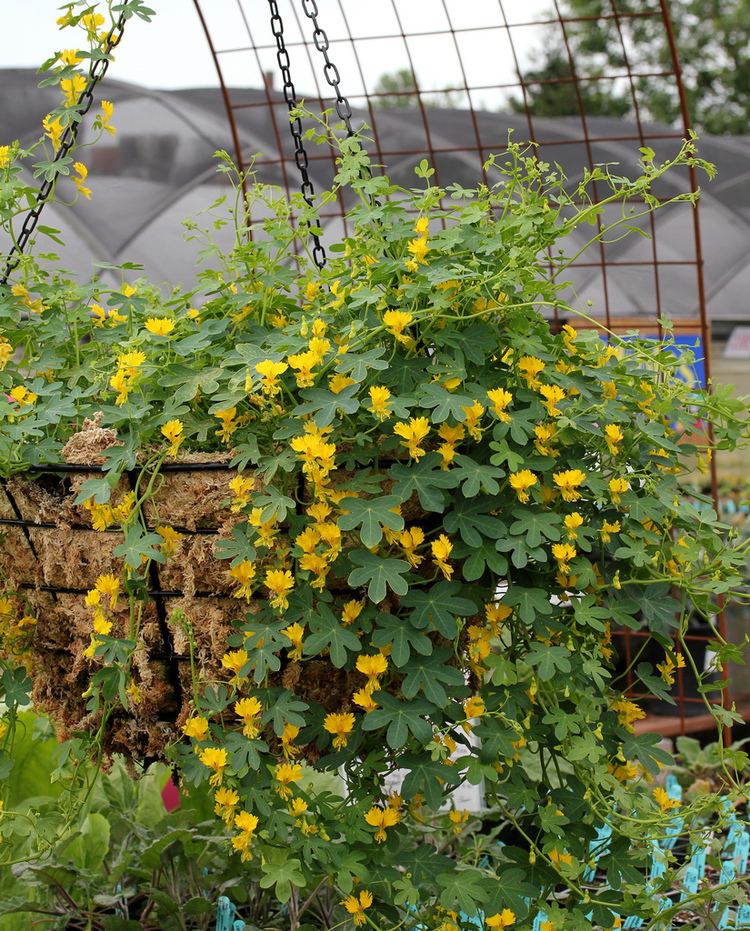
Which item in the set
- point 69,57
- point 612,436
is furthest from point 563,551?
point 69,57

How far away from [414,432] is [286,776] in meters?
0.32

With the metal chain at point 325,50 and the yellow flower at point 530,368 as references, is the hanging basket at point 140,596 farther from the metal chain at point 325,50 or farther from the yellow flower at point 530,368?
the metal chain at point 325,50

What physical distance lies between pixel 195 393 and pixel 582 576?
395 mm

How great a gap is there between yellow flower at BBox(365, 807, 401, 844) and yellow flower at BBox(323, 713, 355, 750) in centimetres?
7

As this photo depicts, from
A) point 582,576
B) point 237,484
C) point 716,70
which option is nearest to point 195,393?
point 237,484

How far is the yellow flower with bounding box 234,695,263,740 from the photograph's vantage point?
3.01ft

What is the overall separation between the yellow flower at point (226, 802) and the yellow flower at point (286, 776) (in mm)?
39

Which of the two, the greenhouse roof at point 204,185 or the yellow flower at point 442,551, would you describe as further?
the greenhouse roof at point 204,185

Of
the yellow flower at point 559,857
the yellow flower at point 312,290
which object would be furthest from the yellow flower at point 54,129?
the yellow flower at point 559,857

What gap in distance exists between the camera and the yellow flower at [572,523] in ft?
3.08

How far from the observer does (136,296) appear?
1.22 m

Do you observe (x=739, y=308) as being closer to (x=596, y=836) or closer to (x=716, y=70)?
(x=596, y=836)

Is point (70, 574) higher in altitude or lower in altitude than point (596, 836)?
higher

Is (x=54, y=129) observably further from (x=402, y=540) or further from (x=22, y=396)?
(x=402, y=540)
